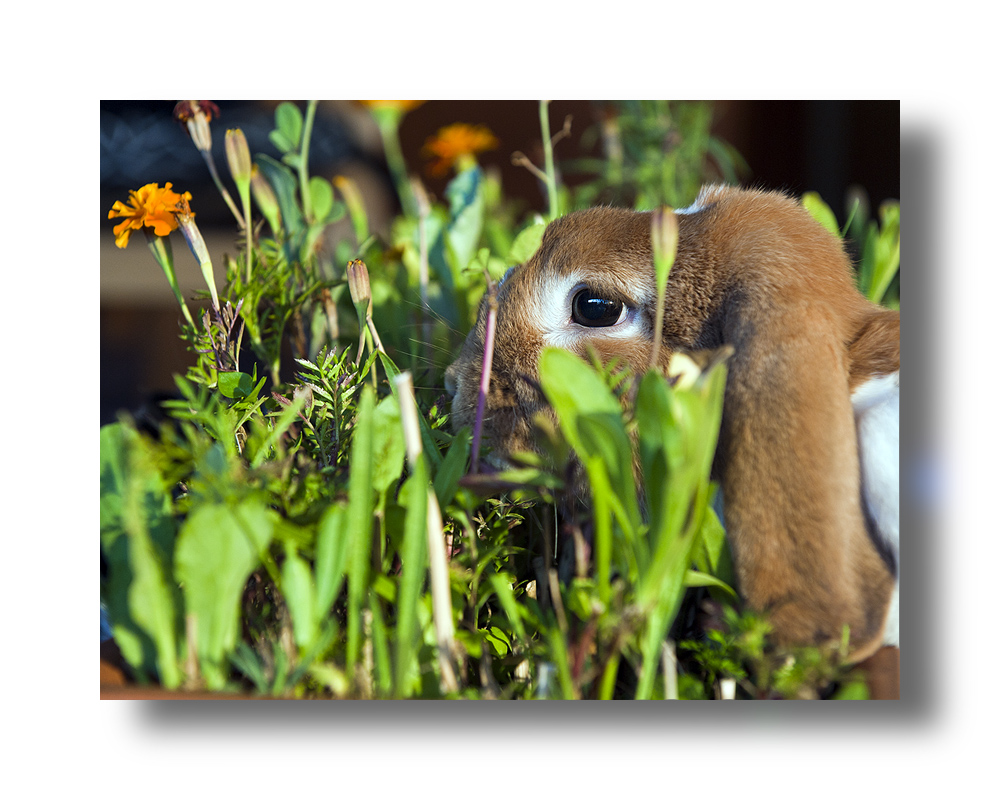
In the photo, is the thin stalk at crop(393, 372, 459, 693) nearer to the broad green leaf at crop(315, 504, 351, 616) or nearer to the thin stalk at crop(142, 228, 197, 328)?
the broad green leaf at crop(315, 504, 351, 616)

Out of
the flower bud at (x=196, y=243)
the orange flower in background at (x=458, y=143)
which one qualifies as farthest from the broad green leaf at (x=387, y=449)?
the orange flower in background at (x=458, y=143)

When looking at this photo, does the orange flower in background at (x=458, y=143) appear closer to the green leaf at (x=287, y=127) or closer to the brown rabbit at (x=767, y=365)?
the green leaf at (x=287, y=127)

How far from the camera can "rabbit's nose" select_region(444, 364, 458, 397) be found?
122 centimetres

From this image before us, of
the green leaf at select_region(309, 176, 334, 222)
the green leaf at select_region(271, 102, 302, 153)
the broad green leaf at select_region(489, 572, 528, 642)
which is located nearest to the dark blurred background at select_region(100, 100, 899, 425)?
the green leaf at select_region(271, 102, 302, 153)

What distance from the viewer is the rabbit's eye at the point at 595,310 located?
3.76 ft

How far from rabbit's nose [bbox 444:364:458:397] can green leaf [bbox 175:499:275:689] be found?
0.42 meters

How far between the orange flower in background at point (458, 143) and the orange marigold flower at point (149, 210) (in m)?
0.62

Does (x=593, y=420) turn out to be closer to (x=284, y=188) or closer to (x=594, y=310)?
(x=594, y=310)

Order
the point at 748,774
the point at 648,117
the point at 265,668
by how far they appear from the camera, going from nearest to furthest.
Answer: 1. the point at 265,668
2. the point at 748,774
3. the point at 648,117

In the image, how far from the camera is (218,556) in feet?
2.80
